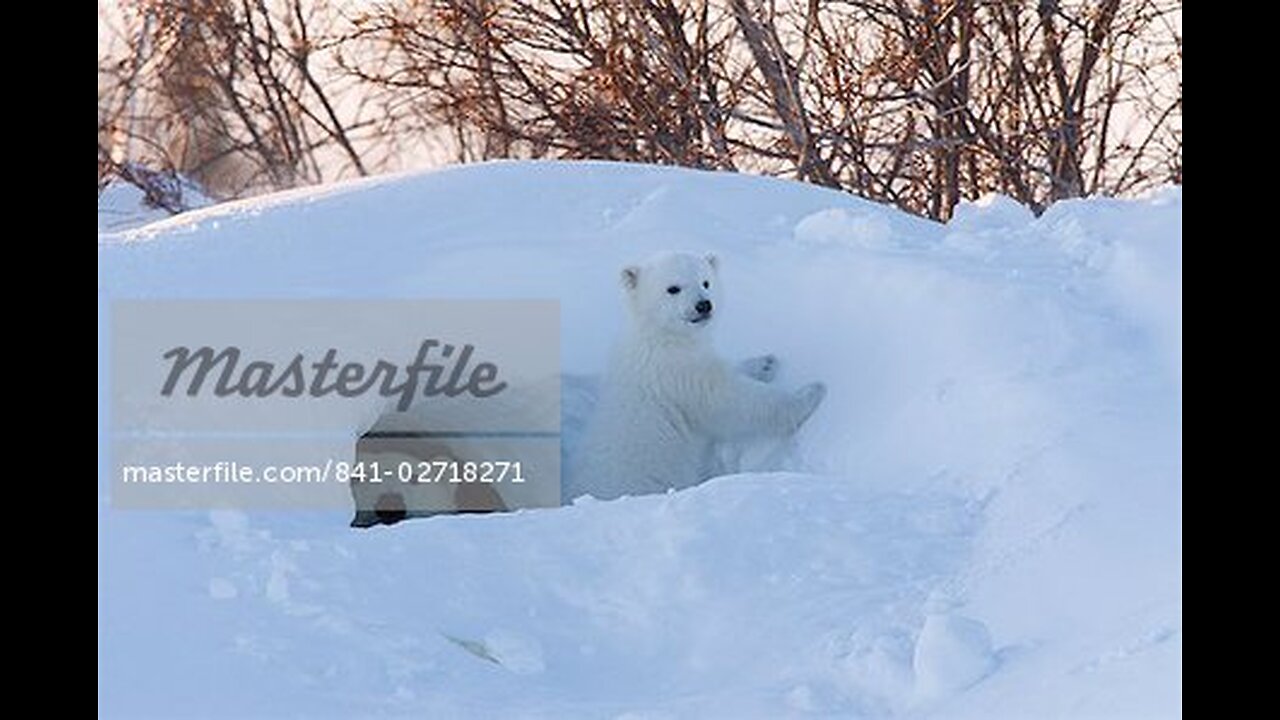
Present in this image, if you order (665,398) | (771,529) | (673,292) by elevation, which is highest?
(673,292)

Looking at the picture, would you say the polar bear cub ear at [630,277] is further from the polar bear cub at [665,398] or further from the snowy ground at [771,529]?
the snowy ground at [771,529]

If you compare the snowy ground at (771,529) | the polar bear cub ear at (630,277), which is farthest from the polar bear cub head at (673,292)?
the snowy ground at (771,529)

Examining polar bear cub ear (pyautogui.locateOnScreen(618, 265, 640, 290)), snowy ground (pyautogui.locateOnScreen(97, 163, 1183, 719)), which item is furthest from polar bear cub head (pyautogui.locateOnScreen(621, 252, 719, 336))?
snowy ground (pyautogui.locateOnScreen(97, 163, 1183, 719))

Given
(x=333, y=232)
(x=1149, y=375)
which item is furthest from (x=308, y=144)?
(x=1149, y=375)

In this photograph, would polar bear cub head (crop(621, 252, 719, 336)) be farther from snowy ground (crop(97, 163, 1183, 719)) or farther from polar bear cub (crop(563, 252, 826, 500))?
snowy ground (crop(97, 163, 1183, 719))

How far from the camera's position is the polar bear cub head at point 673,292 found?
212 inches

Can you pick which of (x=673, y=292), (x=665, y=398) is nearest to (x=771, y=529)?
(x=673, y=292)

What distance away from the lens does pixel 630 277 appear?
552 centimetres

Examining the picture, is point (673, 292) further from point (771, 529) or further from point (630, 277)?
point (771, 529)

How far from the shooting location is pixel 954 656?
11.3 feet

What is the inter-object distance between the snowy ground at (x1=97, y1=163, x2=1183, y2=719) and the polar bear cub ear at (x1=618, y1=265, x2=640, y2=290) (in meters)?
0.13

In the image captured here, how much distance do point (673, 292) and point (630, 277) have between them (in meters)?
0.16
